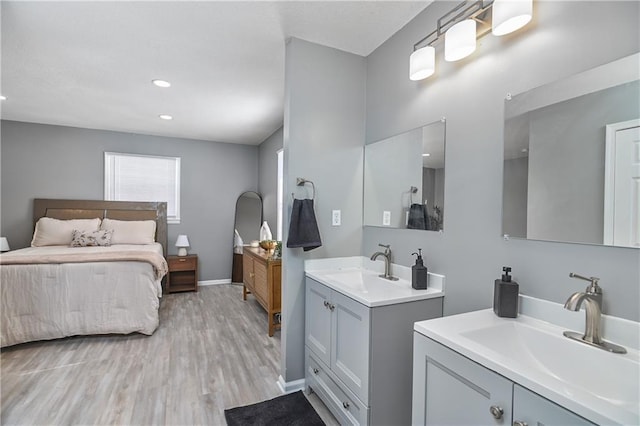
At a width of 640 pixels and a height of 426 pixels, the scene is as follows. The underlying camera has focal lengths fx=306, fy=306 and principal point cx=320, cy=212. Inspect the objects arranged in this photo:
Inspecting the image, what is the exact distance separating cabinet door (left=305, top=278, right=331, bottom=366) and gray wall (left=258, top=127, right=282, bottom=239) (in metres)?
2.66

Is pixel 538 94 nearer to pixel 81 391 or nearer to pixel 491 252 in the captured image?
pixel 491 252

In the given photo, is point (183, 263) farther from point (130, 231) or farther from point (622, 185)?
point (622, 185)

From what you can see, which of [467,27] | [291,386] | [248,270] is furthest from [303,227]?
[248,270]

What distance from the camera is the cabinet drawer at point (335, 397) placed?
1.61 metres

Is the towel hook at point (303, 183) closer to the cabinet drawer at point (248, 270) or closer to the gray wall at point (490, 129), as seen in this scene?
the gray wall at point (490, 129)

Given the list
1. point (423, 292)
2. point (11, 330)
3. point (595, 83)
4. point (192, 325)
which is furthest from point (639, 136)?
point (11, 330)

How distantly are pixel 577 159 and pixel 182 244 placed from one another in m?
5.04

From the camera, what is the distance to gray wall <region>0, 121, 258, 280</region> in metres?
4.47

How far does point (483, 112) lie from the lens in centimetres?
153

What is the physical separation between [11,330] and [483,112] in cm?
422

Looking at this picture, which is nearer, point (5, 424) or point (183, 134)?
point (5, 424)

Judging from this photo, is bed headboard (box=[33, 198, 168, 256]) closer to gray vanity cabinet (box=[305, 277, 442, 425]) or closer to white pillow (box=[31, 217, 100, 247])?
white pillow (box=[31, 217, 100, 247])

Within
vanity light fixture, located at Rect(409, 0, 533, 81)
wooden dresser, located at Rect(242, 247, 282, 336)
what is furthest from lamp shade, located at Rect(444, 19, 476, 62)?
wooden dresser, located at Rect(242, 247, 282, 336)

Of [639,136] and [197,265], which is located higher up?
[639,136]
